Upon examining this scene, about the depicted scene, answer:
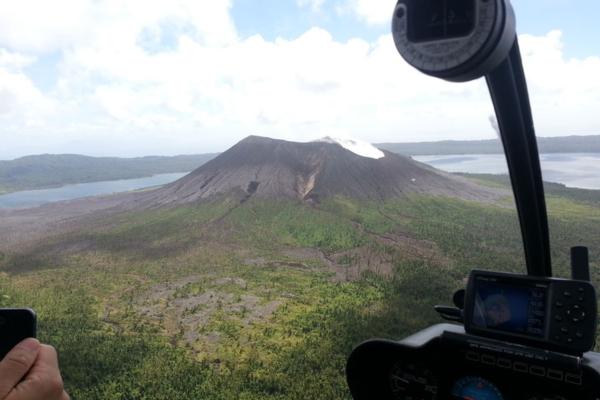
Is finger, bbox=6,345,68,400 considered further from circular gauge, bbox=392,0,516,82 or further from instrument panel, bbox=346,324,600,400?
instrument panel, bbox=346,324,600,400

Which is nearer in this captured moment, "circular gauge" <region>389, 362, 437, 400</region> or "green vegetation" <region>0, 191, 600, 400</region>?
"circular gauge" <region>389, 362, 437, 400</region>

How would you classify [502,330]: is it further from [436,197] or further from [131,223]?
[436,197]

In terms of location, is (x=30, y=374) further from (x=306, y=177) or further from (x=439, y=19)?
(x=306, y=177)

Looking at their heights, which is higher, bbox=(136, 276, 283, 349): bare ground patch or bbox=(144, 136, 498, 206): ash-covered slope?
bbox=(144, 136, 498, 206): ash-covered slope

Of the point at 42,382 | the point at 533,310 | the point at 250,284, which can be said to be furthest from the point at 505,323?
the point at 250,284

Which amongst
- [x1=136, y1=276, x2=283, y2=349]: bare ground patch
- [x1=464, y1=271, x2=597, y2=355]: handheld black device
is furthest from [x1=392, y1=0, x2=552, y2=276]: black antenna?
[x1=136, y1=276, x2=283, y2=349]: bare ground patch

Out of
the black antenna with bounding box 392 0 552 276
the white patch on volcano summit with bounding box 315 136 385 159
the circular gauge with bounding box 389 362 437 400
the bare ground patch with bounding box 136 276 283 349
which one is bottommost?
the bare ground patch with bounding box 136 276 283 349

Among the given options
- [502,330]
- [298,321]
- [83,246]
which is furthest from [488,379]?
[83,246]

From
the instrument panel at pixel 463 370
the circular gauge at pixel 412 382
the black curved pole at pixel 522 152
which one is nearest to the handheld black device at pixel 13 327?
the instrument panel at pixel 463 370
